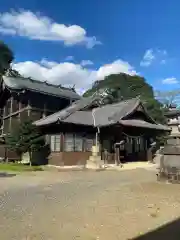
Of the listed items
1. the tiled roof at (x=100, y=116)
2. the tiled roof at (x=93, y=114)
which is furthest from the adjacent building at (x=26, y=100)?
the tiled roof at (x=100, y=116)

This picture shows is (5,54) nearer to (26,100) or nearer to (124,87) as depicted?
(124,87)

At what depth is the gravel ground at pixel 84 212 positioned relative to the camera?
5004mm

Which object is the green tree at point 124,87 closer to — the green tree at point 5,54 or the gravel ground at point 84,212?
the green tree at point 5,54

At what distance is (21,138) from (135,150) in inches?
428

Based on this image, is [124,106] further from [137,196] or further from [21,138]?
[137,196]

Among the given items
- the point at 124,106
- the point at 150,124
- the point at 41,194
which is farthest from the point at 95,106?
the point at 41,194

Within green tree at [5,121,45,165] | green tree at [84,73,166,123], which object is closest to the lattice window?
green tree at [5,121,45,165]

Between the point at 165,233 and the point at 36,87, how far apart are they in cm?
2611

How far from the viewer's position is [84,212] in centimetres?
643

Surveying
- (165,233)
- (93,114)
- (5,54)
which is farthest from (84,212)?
(5,54)

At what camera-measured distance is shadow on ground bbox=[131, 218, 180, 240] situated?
4.70 m

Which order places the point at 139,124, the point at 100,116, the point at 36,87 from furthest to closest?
the point at 36,87 < the point at 100,116 < the point at 139,124

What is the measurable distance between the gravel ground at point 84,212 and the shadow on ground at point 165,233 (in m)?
0.17

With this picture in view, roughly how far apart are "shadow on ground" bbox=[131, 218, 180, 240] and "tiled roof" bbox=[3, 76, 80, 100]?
78.4 feet
